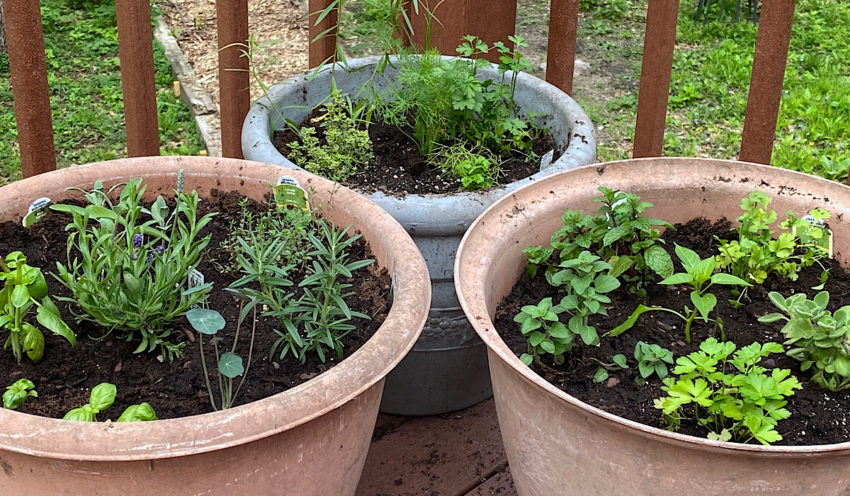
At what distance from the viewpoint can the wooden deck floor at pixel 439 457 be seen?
2068 millimetres

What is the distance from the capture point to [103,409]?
4.70ft

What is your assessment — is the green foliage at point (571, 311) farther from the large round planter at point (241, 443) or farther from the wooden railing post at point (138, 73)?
the wooden railing post at point (138, 73)

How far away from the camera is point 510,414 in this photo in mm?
1540

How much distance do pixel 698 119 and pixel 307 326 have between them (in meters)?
3.15

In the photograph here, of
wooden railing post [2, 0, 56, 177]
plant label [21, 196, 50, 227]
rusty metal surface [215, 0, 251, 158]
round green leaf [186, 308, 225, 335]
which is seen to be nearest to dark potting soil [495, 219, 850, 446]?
round green leaf [186, 308, 225, 335]

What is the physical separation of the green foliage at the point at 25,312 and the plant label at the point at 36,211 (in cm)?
19

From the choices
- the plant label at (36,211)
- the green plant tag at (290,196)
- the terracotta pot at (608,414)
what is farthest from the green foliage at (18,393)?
the terracotta pot at (608,414)

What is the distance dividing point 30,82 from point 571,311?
1.45 metres

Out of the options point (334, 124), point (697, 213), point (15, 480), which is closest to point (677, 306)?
point (697, 213)

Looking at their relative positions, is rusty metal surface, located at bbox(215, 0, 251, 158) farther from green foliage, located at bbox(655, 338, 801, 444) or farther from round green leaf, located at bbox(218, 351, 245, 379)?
green foliage, located at bbox(655, 338, 801, 444)

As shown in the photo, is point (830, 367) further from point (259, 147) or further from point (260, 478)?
point (259, 147)

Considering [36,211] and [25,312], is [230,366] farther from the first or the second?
[36,211]

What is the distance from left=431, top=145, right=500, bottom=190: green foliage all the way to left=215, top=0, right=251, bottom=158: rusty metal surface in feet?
2.10

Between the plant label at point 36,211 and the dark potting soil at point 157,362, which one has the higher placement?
the plant label at point 36,211
